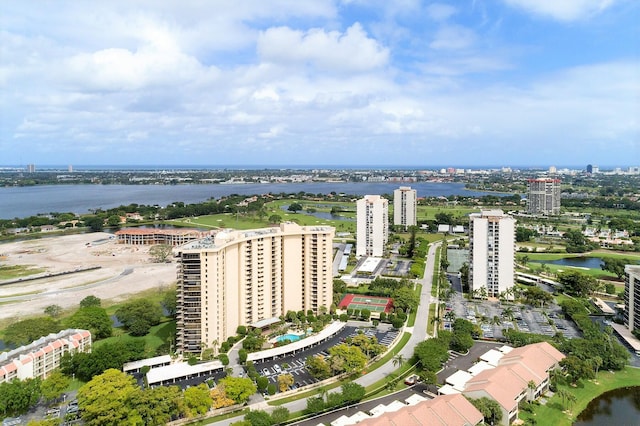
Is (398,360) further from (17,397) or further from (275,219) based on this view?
(275,219)

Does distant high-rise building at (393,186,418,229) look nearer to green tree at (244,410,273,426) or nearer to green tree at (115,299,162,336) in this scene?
green tree at (115,299,162,336)

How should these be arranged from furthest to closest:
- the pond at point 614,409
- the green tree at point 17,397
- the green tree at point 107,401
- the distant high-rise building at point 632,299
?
the distant high-rise building at point 632,299 < the pond at point 614,409 < the green tree at point 17,397 < the green tree at point 107,401

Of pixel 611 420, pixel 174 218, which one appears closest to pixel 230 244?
pixel 611 420

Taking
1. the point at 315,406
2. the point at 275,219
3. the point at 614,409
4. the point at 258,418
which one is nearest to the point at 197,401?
the point at 258,418

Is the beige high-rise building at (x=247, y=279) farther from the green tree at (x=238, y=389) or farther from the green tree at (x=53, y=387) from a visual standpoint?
the green tree at (x=53, y=387)

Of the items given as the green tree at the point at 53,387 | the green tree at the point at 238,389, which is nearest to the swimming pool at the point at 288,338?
the green tree at the point at 238,389

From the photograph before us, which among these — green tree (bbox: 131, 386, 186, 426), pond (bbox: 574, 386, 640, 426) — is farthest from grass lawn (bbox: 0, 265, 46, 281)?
pond (bbox: 574, 386, 640, 426)
